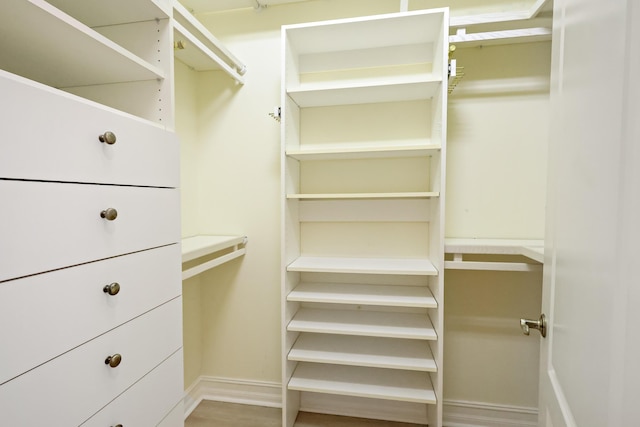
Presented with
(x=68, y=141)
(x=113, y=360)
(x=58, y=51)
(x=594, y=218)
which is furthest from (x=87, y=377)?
(x=594, y=218)

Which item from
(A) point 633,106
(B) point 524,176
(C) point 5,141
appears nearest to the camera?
(A) point 633,106

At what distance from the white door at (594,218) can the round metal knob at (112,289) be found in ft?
3.42

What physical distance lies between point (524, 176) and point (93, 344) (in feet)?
6.59

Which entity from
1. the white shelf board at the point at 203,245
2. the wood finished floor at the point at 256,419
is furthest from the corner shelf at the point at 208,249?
the wood finished floor at the point at 256,419

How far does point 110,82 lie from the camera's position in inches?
44.1

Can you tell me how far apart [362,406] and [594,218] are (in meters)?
1.75

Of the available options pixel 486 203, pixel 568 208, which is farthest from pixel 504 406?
pixel 568 208

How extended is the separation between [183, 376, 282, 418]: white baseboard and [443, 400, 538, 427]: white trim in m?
1.05

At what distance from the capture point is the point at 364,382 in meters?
1.60

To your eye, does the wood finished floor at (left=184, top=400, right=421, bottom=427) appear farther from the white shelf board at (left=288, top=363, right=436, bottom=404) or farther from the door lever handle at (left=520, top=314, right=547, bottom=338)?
the door lever handle at (left=520, top=314, right=547, bottom=338)

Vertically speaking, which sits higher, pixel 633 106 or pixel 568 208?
pixel 633 106

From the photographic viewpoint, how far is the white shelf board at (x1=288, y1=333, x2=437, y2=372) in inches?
58.2

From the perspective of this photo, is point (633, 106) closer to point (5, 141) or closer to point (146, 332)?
point (5, 141)

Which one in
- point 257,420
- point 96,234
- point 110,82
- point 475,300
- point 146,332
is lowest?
point 257,420
